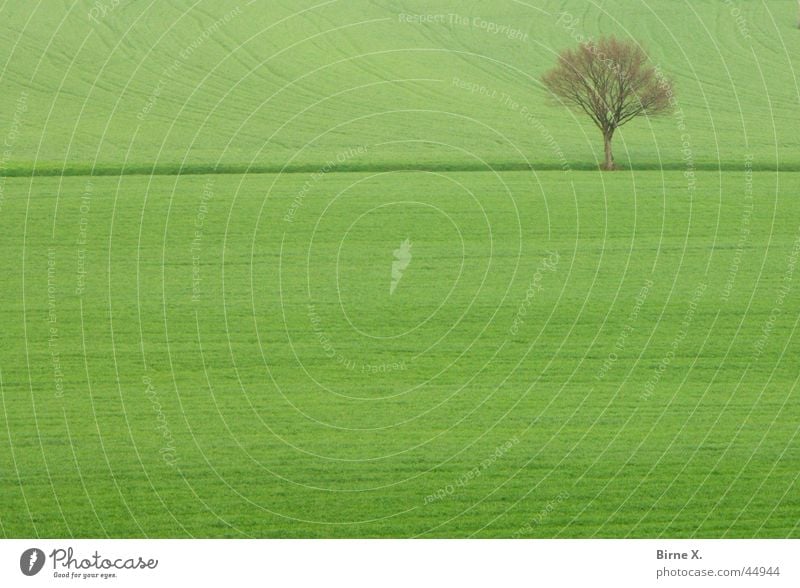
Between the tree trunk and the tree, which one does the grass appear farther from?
the tree

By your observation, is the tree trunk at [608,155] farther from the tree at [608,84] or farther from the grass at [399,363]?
the grass at [399,363]

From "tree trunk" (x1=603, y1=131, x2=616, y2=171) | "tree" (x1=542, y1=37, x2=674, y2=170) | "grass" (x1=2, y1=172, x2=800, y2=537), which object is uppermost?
"tree" (x1=542, y1=37, x2=674, y2=170)

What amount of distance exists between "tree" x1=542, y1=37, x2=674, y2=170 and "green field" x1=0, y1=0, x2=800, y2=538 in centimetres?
156

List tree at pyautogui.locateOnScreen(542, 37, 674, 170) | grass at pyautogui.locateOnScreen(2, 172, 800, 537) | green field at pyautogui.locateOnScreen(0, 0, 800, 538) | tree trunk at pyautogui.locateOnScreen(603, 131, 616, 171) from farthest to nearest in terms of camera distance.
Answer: tree trunk at pyautogui.locateOnScreen(603, 131, 616, 171), tree at pyautogui.locateOnScreen(542, 37, 674, 170), green field at pyautogui.locateOnScreen(0, 0, 800, 538), grass at pyautogui.locateOnScreen(2, 172, 800, 537)

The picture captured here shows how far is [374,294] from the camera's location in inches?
907

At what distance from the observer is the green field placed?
1641cm

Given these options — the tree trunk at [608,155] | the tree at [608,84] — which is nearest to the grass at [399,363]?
the tree trunk at [608,155]

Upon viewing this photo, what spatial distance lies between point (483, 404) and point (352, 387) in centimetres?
225

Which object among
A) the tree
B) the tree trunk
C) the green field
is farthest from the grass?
the tree

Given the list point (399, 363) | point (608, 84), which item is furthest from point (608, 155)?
point (399, 363)

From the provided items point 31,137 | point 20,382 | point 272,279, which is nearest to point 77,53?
point 31,137

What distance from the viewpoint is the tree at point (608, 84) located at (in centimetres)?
3156

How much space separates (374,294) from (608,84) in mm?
12150

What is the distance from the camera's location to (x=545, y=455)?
17.2 meters
